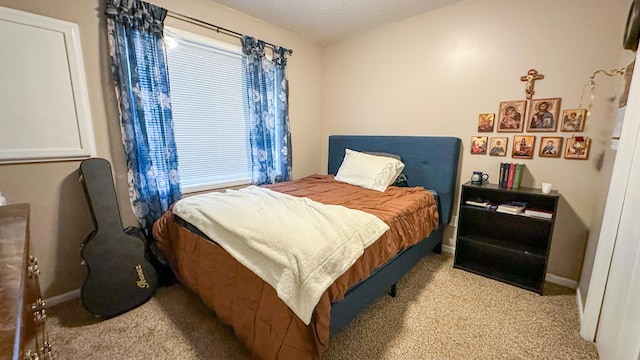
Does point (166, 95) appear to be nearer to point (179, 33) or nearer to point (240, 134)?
point (179, 33)

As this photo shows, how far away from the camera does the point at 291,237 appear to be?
1271 millimetres

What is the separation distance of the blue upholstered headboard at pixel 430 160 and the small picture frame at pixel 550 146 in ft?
2.06

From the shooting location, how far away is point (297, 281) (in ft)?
3.62

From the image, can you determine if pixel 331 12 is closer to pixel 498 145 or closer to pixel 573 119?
pixel 498 145

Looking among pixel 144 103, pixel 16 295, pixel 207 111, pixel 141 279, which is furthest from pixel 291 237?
pixel 207 111

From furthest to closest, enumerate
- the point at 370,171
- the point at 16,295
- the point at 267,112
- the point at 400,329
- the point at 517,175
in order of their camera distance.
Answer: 1. the point at 267,112
2. the point at 370,171
3. the point at 517,175
4. the point at 400,329
5. the point at 16,295

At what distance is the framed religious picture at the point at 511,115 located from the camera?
7.23 ft

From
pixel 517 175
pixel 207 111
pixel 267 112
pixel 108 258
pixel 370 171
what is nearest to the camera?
pixel 108 258

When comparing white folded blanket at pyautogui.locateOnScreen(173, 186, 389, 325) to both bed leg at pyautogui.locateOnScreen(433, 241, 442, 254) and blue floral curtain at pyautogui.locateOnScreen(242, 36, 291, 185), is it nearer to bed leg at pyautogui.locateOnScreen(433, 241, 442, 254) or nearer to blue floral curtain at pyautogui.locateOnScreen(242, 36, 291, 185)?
blue floral curtain at pyautogui.locateOnScreen(242, 36, 291, 185)

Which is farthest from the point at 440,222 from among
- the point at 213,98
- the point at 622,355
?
the point at 213,98

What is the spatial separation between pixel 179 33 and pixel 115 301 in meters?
2.21

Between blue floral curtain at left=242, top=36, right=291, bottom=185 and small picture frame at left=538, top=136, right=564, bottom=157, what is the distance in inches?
97.7

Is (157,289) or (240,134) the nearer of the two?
(157,289)

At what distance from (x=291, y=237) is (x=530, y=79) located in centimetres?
237
